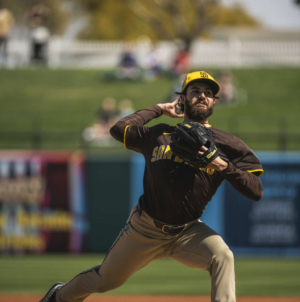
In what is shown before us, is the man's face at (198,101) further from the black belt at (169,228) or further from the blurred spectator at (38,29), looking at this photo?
the blurred spectator at (38,29)

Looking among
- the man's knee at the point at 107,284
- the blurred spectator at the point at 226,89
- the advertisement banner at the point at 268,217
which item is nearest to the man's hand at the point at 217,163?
the man's knee at the point at 107,284

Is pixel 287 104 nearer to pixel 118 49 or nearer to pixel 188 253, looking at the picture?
pixel 118 49

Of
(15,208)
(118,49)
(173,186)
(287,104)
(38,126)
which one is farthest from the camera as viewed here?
(118,49)

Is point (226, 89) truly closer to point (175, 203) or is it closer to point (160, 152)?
point (160, 152)

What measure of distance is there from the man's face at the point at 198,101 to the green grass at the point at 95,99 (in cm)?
1136

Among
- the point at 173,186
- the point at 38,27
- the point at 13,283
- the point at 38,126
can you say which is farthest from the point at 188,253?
the point at 38,27

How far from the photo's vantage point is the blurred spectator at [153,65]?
73.4ft

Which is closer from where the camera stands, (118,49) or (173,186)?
(173,186)

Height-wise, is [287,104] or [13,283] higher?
[287,104]

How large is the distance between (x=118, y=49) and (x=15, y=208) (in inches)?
723

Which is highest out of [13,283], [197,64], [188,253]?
[197,64]

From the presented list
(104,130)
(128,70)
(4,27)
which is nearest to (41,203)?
(104,130)

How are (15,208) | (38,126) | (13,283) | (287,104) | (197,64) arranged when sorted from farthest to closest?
(197,64) < (287,104) < (38,126) < (15,208) < (13,283)

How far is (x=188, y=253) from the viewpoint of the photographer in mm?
4391
